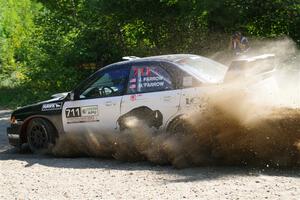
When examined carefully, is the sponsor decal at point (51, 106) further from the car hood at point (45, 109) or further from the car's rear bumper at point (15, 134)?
the car's rear bumper at point (15, 134)

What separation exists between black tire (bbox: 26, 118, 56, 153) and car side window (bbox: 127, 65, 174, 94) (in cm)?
176

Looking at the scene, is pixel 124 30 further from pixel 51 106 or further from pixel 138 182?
pixel 138 182

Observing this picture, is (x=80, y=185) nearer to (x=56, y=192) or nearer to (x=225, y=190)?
(x=56, y=192)

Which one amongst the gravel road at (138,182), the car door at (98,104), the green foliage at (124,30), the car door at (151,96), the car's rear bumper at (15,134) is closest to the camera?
the gravel road at (138,182)

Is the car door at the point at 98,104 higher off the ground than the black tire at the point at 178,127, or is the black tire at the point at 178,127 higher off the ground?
the car door at the point at 98,104

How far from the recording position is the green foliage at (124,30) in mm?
14625

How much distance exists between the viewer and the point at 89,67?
56.0ft

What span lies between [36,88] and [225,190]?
44.0ft

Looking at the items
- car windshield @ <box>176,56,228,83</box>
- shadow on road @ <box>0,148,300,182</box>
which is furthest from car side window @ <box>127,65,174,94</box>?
shadow on road @ <box>0,148,300,182</box>

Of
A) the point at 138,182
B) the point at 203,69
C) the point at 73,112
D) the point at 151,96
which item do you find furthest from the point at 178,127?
the point at 73,112

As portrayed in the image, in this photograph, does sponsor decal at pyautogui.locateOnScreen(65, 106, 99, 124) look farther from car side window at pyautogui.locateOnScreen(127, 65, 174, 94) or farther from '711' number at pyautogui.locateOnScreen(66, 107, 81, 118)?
car side window at pyautogui.locateOnScreen(127, 65, 174, 94)

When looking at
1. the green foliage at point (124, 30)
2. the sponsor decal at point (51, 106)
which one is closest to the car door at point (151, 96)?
the sponsor decal at point (51, 106)

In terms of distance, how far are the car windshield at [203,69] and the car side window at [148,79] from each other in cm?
33

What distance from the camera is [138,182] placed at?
6.62 metres
